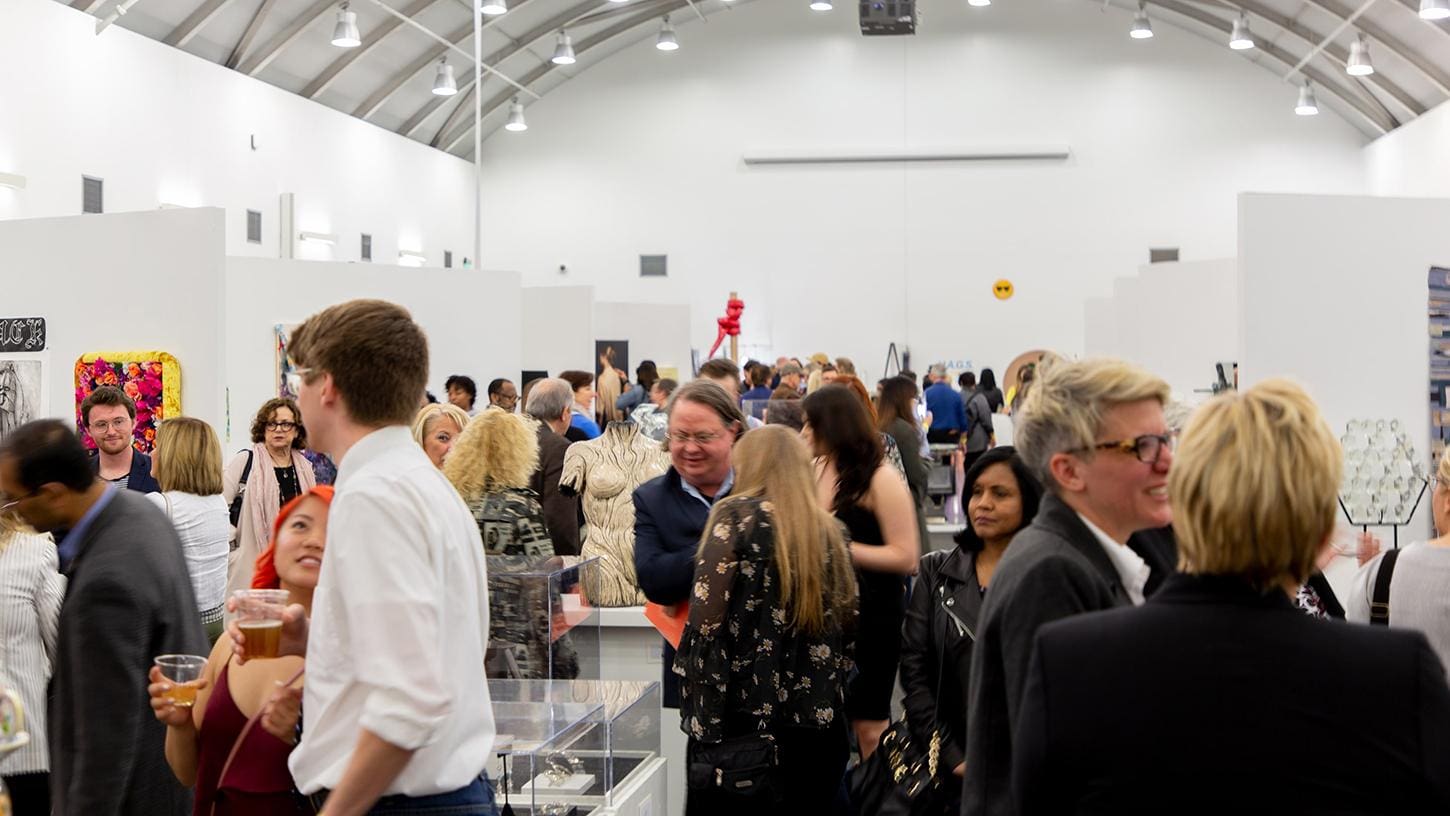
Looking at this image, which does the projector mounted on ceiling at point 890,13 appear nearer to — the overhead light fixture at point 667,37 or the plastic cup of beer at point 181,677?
the overhead light fixture at point 667,37

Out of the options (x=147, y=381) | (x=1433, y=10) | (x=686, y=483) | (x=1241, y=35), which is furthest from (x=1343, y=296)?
(x=1241, y=35)

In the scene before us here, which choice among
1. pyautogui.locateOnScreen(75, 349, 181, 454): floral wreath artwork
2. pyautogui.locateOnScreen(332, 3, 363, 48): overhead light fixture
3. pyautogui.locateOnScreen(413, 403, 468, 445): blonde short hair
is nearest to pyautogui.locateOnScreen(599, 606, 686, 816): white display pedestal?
pyautogui.locateOnScreen(413, 403, 468, 445): blonde short hair

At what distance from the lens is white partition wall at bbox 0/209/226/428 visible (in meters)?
7.88

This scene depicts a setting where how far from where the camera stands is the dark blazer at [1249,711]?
61.8 inches

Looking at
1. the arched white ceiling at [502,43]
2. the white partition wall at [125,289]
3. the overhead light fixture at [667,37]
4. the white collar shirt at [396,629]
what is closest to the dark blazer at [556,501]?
the white partition wall at [125,289]

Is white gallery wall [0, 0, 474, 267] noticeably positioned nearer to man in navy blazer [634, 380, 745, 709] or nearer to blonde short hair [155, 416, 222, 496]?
blonde short hair [155, 416, 222, 496]

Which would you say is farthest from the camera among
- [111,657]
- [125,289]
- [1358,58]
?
[1358,58]

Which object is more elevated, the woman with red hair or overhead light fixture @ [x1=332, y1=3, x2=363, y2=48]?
overhead light fixture @ [x1=332, y1=3, x2=363, y2=48]

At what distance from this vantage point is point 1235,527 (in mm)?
1591

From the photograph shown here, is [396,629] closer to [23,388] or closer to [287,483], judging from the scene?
[287,483]

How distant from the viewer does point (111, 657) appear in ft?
9.86

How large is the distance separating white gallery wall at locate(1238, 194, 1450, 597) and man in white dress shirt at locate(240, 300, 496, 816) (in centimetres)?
636

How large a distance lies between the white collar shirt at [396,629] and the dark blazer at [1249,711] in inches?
34.0

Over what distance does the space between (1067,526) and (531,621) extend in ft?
7.20
